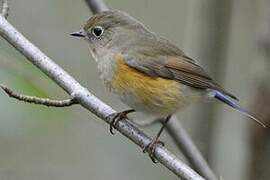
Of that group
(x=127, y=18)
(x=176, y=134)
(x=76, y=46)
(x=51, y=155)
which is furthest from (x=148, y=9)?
(x=176, y=134)

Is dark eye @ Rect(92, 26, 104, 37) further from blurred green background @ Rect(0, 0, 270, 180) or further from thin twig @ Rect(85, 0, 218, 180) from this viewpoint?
blurred green background @ Rect(0, 0, 270, 180)

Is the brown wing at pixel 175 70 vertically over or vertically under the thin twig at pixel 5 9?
under

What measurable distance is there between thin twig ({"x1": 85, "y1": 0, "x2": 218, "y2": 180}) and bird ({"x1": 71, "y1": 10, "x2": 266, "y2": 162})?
0.08 m

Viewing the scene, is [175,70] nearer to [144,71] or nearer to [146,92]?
[144,71]

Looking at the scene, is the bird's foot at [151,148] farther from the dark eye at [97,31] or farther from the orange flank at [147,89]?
the dark eye at [97,31]

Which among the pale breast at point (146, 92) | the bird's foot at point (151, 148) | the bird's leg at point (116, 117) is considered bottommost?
the bird's foot at point (151, 148)

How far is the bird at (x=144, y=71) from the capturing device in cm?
423

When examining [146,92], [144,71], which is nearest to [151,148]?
[146,92]

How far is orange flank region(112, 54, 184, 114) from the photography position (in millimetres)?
4203

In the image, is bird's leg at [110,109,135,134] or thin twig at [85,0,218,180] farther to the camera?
thin twig at [85,0,218,180]

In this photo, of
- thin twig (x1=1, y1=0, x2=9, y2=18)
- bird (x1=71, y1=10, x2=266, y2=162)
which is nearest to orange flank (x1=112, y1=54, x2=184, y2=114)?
bird (x1=71, y1=10, x2=266, y2=162)

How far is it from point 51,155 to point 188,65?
2.98 m

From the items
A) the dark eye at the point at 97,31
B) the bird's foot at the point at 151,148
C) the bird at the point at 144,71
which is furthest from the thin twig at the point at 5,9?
the bird's foot at the point at 151,148

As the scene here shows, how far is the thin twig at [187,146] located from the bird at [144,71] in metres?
0.08
